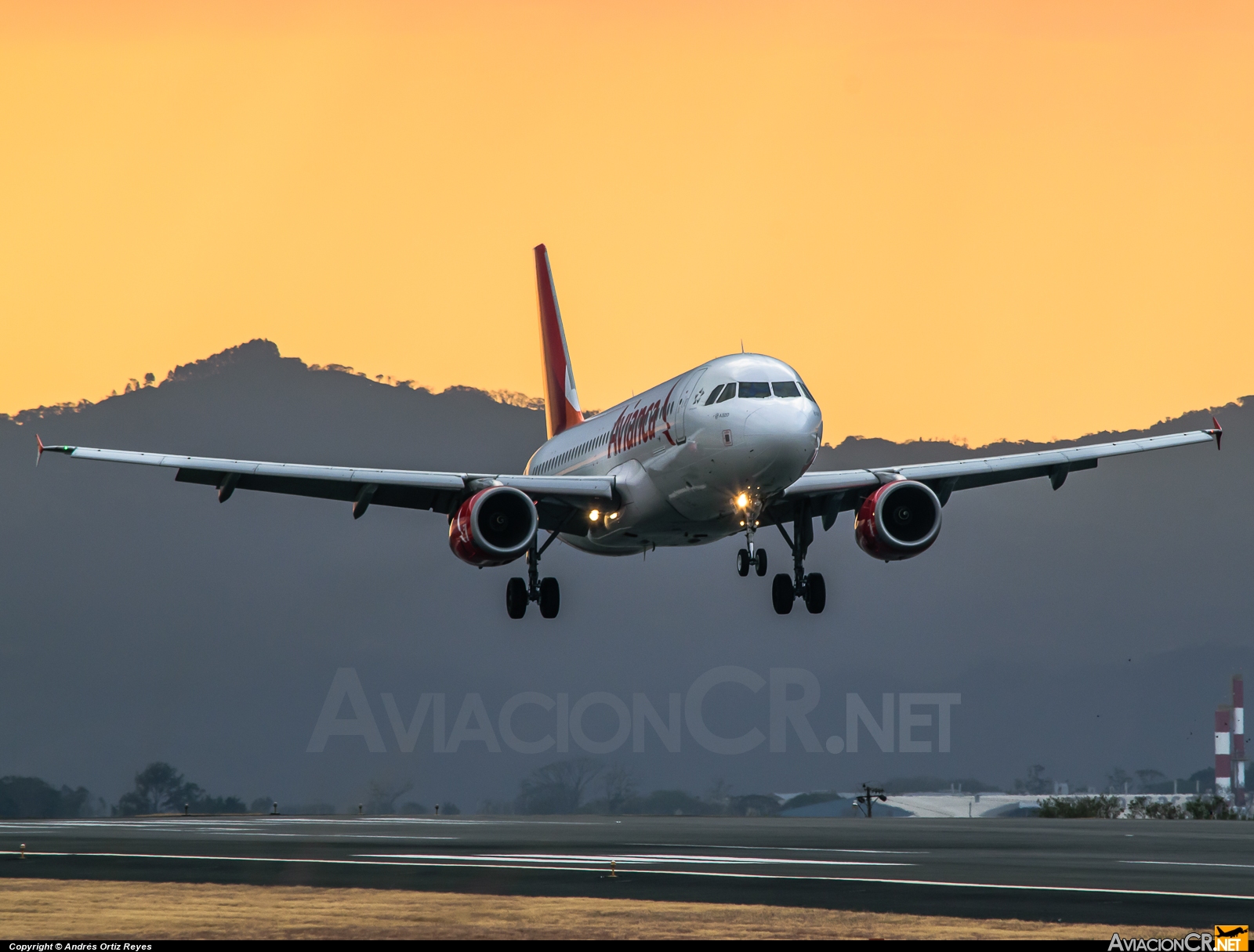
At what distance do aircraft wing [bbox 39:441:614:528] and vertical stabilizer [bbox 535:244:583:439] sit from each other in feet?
86.2

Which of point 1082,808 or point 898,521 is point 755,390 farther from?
point 1082,808

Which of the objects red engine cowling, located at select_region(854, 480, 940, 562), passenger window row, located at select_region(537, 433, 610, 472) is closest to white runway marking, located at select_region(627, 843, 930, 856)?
red engine cowling, located at select_region(854, 480, 940, 562)

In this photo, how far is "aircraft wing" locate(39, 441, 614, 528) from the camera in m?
46.0

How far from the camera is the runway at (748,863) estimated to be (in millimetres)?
23656

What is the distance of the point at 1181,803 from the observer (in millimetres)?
82812

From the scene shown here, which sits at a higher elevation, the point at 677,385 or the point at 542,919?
the point at 677,385

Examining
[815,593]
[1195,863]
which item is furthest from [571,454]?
[1195,863]

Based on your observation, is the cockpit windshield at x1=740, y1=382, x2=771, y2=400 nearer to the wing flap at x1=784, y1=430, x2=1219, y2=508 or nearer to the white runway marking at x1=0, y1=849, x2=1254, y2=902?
the wing flap at x1=784, y1=430, x2=1219, y2=508

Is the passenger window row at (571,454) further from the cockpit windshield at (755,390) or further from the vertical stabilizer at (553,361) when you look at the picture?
the vertical stabilizer at (553,361)

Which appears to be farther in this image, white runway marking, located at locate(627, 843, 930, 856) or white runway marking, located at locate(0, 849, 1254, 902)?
white runway marking, located at locate(627, 843, 930, 856)

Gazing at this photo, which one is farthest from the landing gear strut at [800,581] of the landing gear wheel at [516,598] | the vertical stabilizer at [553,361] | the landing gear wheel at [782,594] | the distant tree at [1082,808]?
the distant tree at [1082,808]
